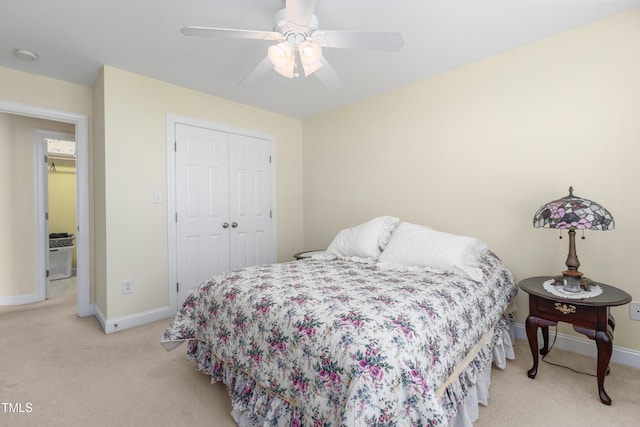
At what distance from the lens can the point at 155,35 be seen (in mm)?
2182

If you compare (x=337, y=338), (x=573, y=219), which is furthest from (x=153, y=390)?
(x=573, y=219)

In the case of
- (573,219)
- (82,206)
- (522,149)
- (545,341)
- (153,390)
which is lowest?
(153,390)

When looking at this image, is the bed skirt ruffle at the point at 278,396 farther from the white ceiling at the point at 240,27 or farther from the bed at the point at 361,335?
the white ceiling at the point at 240,27

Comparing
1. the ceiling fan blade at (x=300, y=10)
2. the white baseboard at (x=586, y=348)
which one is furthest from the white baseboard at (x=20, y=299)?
the white baseboard at (x=586, y=348)

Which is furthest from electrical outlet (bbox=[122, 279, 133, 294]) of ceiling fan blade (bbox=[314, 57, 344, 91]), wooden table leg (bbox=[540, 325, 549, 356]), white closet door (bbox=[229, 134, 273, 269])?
wooden table leg (bbox=[540, 325, 549, 356])

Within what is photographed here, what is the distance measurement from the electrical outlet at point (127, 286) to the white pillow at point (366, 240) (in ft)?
6.12

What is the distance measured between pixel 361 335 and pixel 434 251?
1218 mm

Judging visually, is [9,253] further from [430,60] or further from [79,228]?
[430,60]

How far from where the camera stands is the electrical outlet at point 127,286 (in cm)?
275

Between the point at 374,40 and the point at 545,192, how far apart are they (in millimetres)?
1719

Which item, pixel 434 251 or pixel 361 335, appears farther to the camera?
pixel 434 251

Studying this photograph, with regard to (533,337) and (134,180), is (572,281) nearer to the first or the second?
(533,337)

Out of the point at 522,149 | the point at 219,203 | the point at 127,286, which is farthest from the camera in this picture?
the point at 219,203

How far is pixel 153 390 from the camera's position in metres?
1.81
